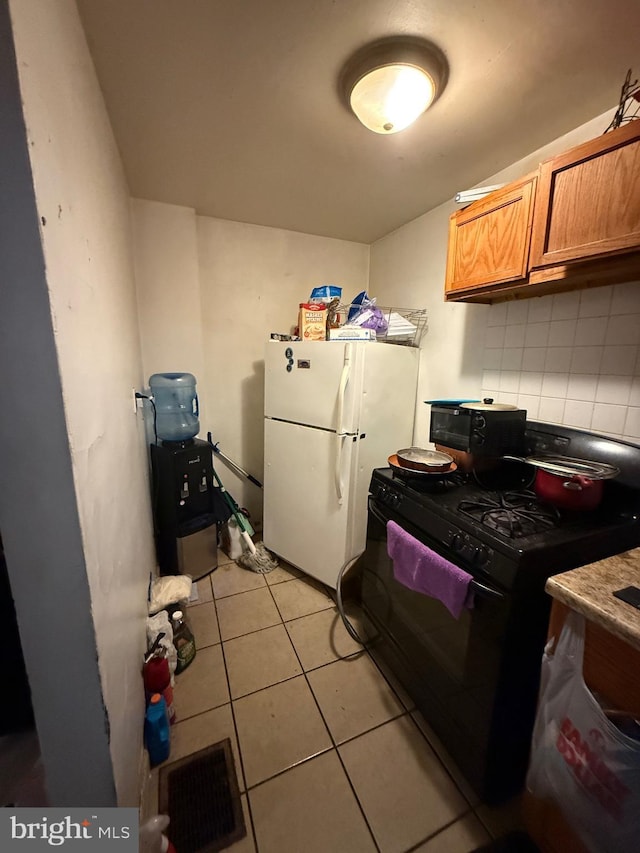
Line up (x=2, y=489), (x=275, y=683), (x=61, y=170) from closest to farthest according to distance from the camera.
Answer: (x=2, y=489) → (x=61, y=170) → (x=275, y=683)

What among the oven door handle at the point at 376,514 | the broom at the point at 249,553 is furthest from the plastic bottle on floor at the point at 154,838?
the broom at the point at 249,553

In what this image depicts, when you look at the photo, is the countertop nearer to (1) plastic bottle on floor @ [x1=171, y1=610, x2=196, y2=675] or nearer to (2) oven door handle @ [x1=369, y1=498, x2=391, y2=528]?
(2) oven door handle @ [x1=369, y1=498, x2=391, y2=528]

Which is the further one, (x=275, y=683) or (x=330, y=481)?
(x=330, y=481)

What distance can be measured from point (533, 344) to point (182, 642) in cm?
211

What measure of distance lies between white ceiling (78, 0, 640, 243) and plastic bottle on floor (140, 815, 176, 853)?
6.98 feet

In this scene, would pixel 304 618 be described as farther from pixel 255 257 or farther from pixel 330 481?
pixel 255 257

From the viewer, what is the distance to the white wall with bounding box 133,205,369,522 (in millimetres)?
2080

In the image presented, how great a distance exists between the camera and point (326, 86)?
1.10 m

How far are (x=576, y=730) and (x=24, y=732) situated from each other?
45.9 inches

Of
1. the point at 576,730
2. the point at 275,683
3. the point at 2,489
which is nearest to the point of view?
the point at 2,489

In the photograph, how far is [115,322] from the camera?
1.16 meters

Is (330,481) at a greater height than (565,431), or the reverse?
(565,431)

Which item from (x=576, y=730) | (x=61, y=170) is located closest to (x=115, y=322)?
(x=61, y=170)

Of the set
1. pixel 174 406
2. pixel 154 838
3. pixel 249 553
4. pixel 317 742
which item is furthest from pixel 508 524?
pixel 174 406
